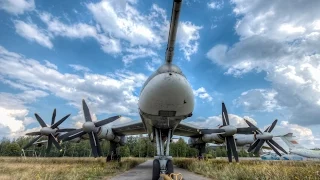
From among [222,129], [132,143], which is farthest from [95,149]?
[132,143]

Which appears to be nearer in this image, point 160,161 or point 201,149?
point 160,161

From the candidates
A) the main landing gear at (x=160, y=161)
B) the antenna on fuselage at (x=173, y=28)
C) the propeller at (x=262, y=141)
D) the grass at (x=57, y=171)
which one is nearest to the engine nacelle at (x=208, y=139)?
the propeller at (x=262, y=141)

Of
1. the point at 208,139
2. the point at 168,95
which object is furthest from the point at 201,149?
the point at 168,95

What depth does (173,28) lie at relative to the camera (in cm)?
552

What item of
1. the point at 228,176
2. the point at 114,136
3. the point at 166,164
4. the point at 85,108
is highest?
the point at 85,108

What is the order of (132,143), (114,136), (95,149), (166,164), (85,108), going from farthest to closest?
(132,143) < (114,136) < (85,108) < (95,149) < (166,164)

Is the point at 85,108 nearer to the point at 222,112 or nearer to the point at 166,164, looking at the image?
the point at 166,164

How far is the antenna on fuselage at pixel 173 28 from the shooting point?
4848 millimetres

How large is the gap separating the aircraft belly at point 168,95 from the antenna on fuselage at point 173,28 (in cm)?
75

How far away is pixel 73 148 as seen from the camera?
7988cm

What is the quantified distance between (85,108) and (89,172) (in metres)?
5.90

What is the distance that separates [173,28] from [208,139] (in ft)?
46.9

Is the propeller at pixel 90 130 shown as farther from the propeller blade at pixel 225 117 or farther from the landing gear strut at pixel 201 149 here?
the landing gear strut at pixel 201 149

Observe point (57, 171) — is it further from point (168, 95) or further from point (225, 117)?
point (225, 117)
